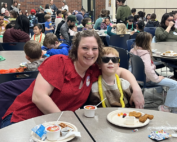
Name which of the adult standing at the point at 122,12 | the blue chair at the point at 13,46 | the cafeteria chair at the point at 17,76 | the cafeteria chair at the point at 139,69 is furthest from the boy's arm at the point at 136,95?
the adult standing at the point at 122,12

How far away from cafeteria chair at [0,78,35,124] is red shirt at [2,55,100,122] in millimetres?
88

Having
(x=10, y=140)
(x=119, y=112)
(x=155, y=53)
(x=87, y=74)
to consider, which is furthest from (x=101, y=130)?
(x=155, y=53)

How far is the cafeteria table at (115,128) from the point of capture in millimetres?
1258

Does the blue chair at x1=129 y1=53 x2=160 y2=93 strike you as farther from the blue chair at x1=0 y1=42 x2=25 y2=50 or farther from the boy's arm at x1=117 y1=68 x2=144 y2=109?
the blue chair at x1=0 y1=42 x2=25 y2=50

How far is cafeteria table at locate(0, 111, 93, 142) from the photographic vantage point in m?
1.23

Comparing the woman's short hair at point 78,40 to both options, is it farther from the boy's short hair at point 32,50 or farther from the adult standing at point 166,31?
the adult standing at point 166,31

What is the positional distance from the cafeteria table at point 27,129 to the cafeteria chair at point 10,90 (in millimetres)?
589

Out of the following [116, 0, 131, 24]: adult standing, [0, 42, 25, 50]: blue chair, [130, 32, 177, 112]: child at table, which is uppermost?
[116, 0, 131, 24]: adult standing

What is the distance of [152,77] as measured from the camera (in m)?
3.09

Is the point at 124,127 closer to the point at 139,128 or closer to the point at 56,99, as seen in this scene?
the point at 139,128

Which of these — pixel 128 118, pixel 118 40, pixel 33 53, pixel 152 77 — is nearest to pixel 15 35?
pixel 33 53

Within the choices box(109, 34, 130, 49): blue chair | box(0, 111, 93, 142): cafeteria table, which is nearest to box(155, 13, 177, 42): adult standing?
box(109, 34, 130, 49): blue chair

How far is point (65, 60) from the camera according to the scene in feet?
6.17

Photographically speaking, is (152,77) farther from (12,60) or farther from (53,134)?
(53,134)
